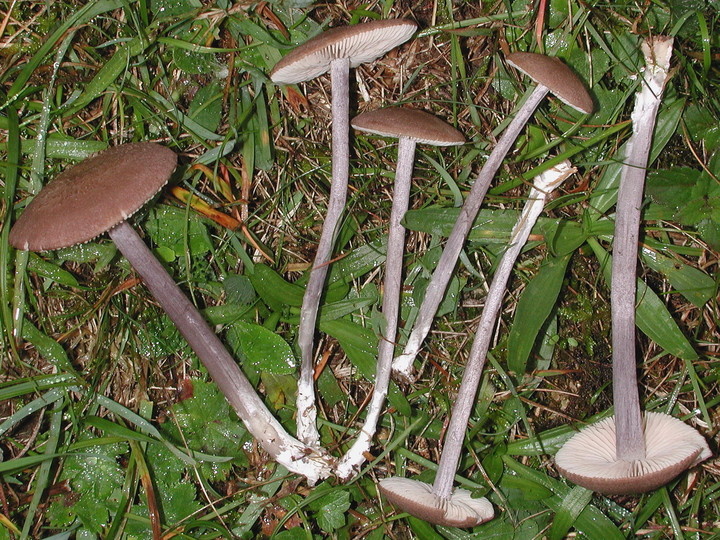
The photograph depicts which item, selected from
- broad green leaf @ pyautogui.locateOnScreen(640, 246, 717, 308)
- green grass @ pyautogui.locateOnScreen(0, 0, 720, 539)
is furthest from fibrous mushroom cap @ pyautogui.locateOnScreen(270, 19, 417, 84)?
broad green leaf @ pyautogui.locateOnScreen(640, 246, 717, 308)

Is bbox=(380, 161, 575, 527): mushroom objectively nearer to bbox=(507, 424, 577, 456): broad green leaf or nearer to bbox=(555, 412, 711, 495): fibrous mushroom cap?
bbox=(507, 424, 577, 456): broad green leaf

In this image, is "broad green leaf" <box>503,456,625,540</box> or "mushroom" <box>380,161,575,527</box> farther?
"broad green leaf" <box>503,456,625,540</box>

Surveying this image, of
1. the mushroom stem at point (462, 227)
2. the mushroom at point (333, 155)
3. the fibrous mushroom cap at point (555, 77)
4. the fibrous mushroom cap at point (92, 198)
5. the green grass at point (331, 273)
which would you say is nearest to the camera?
the fibrous mushroom cap at point (92, 198)

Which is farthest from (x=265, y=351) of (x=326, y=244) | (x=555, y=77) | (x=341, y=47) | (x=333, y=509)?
(x=555, y=77)

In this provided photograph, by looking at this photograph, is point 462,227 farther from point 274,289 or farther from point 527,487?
point 527,487

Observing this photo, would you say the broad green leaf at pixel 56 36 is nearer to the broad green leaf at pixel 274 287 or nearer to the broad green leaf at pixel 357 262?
the broad green leaf at pixel 274 287

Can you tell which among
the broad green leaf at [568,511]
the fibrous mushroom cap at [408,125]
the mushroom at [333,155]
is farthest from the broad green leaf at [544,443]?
the fibrous mushroom cap at [408,125]
